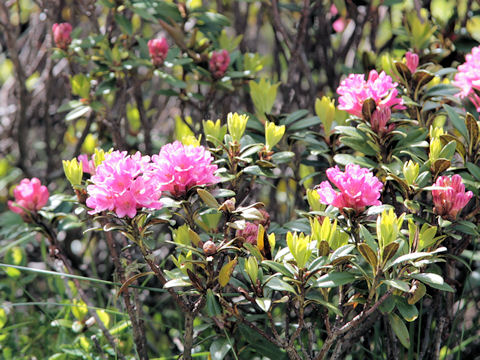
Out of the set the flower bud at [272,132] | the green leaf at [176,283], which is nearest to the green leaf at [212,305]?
the green leaf at [176,283]

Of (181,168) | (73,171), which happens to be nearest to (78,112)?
(73,171)

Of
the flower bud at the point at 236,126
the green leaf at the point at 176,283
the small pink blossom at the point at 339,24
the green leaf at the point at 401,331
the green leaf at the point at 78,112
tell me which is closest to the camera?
the green leaf at the point at 176,283

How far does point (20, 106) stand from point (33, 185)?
0.91 meters

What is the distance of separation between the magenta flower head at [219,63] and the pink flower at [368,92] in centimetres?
58

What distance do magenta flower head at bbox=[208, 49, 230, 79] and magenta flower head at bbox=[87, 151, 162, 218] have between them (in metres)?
0.82

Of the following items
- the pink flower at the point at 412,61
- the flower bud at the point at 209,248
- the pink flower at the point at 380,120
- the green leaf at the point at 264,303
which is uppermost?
the pink flower at the point at 412,61

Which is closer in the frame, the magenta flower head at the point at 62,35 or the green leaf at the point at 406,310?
the green leaf at the point at 406,310

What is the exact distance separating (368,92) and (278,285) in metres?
0.62

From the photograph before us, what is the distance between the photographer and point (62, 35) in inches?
88.0

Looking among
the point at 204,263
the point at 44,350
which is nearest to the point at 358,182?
the point at 204,263

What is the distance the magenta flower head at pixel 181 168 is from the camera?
1456mm

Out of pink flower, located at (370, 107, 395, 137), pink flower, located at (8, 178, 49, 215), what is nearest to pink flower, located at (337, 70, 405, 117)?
pink flower, located at (370, 107, 395, 137)

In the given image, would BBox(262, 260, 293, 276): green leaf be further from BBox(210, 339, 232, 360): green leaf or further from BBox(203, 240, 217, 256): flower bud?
BBox(210, 339, 232, 360): green leaf

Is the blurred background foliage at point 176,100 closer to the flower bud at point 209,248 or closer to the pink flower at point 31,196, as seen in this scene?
the pink flower at point 31,196
